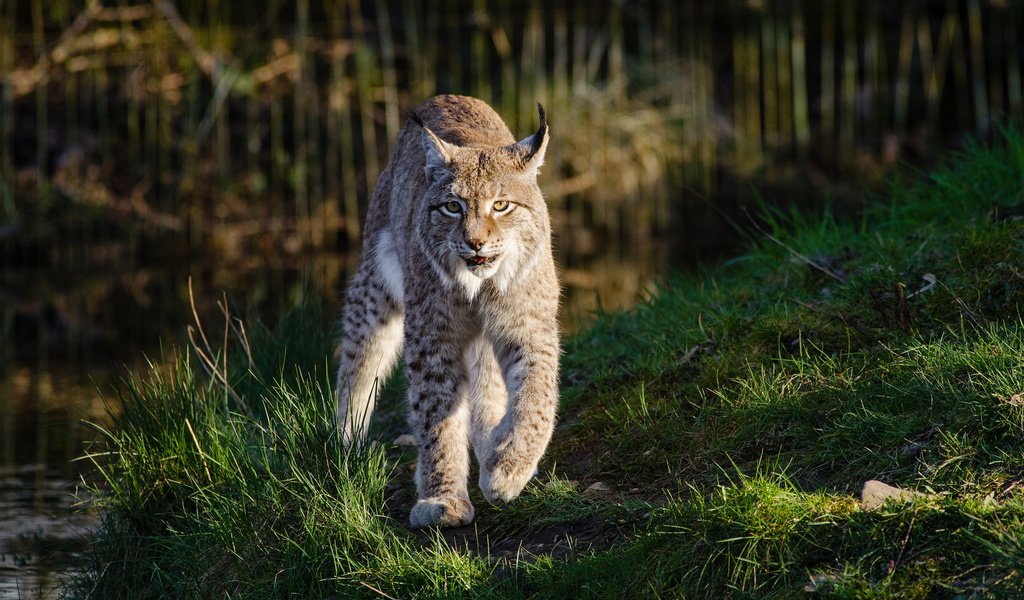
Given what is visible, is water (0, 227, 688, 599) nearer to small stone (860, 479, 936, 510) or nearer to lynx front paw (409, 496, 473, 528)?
lynx front paw (409, 496, 473, 528)

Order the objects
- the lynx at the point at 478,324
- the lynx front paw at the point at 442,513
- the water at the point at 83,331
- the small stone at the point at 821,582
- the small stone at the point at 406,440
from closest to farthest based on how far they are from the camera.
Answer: the small stone at the point at 821,582, the lynx front paw at the point at 442,513, the lynx at the point at 478,324, the water at the point at 83,331, the small stone at the point at 406,440

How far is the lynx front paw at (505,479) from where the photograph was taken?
15.7 ft

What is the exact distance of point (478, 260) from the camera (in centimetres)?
491

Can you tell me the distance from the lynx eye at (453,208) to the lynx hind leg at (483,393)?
657mm

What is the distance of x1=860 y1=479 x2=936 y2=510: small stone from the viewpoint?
3932mm

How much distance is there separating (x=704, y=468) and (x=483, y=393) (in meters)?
1.18

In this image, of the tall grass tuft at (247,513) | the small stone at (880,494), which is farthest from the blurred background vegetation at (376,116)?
the small stone at (880,494)

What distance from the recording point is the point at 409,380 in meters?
5.21

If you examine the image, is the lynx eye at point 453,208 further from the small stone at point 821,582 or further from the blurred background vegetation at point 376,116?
the blurred background vegetation at point 376,116

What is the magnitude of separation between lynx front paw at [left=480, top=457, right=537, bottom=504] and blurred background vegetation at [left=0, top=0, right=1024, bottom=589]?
920 centimetres

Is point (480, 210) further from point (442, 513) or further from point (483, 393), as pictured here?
point (442, 513)

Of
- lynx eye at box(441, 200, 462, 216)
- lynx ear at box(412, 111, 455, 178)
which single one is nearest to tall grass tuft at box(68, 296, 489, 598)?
lynx eye at box(441, 200, 462, 216)

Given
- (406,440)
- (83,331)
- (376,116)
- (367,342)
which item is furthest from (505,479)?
(376,116)

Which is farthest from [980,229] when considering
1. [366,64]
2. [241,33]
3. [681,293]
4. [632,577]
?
[241,33]
